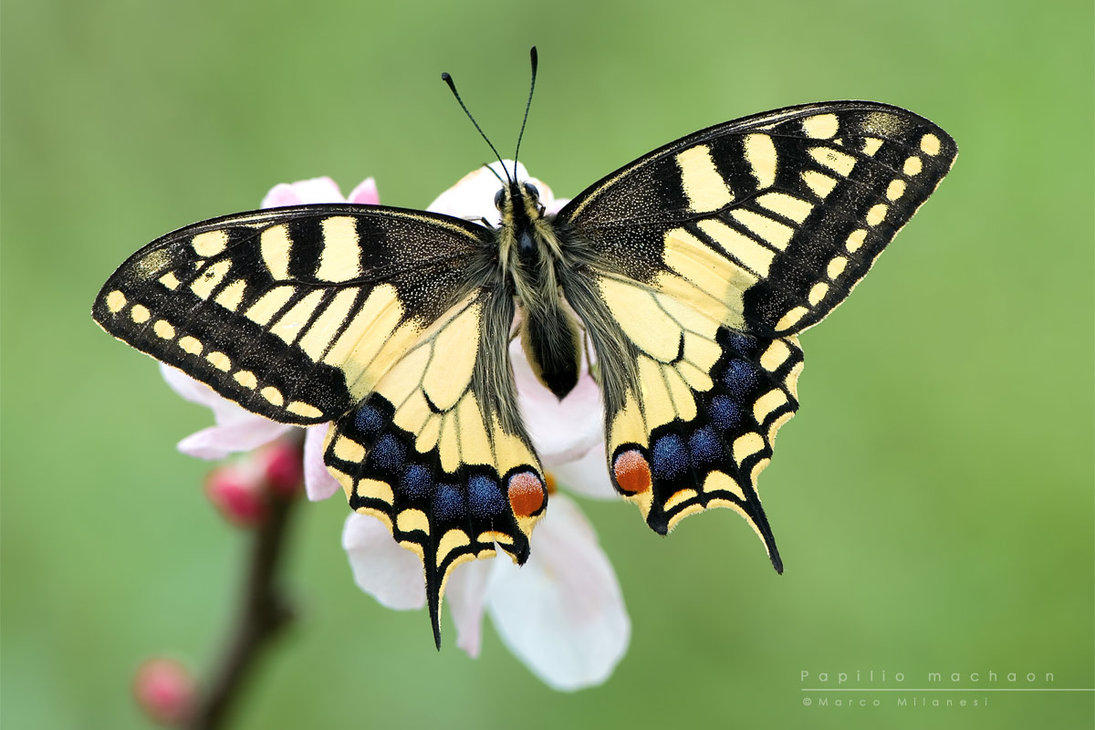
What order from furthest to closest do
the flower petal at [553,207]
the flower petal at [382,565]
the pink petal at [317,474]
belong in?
1. the flower petal at [553,207]
2. the flower petal at [382,565]
3. the pink petal at [317,474]

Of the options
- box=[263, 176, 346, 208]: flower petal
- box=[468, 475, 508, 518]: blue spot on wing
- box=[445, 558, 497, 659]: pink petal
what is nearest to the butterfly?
box=[468, 475, 508, 518]: blue spot on wing

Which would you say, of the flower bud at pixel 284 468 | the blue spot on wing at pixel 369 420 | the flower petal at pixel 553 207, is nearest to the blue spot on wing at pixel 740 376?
the flower petal at pixel 553 207

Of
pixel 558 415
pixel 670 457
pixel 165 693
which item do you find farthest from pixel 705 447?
pixel 165 693

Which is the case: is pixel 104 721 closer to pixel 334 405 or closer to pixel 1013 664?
pixel 334 405

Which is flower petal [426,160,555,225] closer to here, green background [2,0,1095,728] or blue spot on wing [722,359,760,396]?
blue spot on wing [722,359,760,396]

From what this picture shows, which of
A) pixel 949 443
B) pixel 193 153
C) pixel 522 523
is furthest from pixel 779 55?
pixel 522 523

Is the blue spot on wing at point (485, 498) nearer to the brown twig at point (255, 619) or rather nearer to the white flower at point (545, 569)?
the white flower at point (545, 569)
